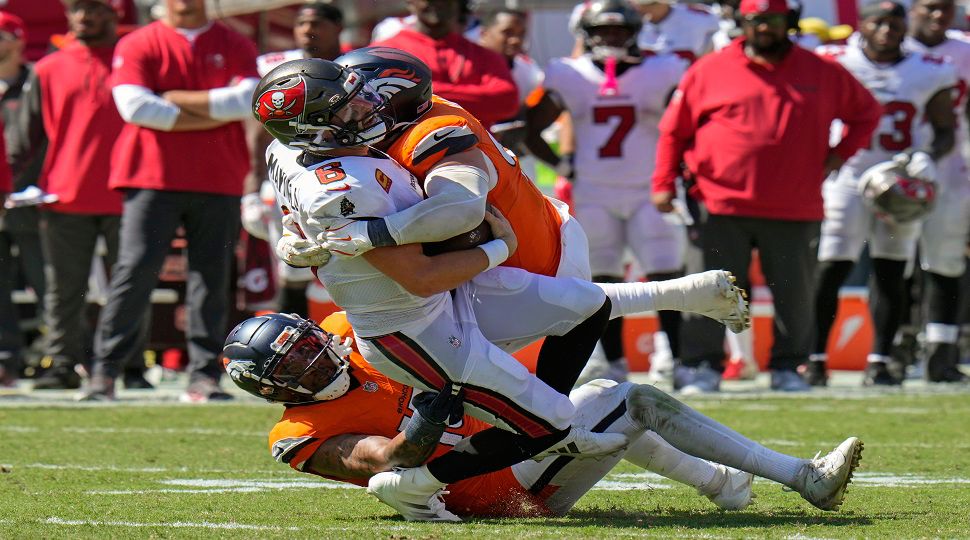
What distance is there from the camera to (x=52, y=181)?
898cm

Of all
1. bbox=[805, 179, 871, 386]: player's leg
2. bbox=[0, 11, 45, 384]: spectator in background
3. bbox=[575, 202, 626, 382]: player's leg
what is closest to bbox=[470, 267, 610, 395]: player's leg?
bbox=[575, 202, 626, 382]: player's leg

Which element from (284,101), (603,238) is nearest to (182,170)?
(603,238)

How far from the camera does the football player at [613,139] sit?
30.0 feet

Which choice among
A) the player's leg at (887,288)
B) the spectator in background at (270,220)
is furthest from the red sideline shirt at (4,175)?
the player's leg at (887,288)

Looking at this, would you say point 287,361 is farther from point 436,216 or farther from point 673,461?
point 673,461

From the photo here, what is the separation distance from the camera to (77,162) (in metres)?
8.91

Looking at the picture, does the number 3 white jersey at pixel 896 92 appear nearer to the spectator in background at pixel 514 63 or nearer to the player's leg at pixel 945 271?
the player's leg at pixel 945 271

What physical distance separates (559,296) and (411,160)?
0.56m

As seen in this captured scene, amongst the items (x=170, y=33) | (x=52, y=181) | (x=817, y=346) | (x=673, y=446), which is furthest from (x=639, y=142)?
(x=673, y=446)

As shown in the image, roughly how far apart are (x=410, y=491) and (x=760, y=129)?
4.60 metres

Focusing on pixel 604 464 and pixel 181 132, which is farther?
pixel 181 132

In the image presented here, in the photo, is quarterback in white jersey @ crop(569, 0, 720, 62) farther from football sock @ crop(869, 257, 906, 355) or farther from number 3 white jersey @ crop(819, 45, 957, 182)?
football sock @ crop(869, 257, 906, 355)

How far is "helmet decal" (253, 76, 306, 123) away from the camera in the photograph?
4352 mm

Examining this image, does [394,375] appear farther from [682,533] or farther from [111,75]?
[111,75]
